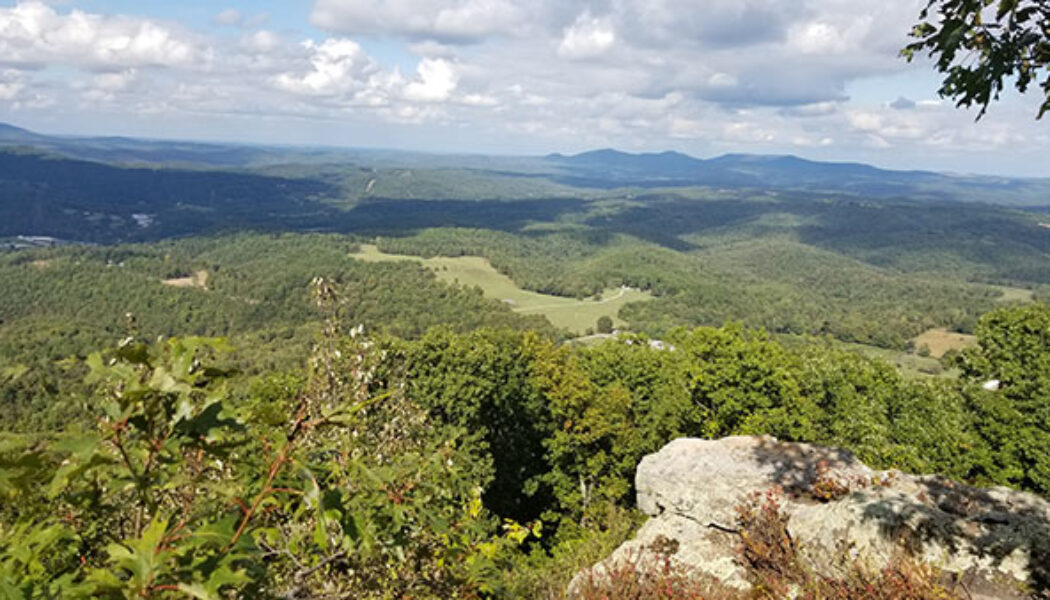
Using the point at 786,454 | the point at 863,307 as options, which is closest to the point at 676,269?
the point at 863,307

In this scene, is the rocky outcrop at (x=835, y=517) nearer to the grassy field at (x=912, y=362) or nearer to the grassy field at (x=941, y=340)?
the grassy field at (x=912, y=362)

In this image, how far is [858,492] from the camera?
10.3 m

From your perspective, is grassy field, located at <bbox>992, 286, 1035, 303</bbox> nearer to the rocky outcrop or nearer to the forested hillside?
the forested hillside

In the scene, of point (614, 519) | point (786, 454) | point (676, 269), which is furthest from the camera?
point (676, 269)

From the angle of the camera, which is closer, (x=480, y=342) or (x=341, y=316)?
(x=341, y=316)

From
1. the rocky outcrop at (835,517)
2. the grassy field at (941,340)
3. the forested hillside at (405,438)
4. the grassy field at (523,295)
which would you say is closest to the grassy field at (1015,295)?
the grassy field at (941,340)

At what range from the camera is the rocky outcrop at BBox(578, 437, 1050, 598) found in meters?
Result: 7.90

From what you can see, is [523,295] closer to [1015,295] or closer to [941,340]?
[941,340]

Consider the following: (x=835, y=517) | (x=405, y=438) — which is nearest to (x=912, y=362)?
(x=835, y=517)

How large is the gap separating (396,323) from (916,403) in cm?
8463

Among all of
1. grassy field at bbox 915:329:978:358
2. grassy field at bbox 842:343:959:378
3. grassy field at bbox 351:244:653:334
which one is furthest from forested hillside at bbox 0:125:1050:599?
grassy field at bbox 915:329:978:358

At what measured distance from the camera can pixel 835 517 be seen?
374 inches

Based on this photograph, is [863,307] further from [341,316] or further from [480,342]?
[341,316]

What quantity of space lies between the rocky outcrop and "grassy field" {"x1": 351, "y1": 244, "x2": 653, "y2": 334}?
334 ft
